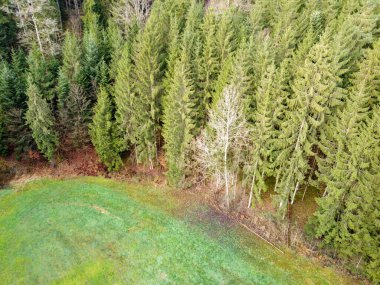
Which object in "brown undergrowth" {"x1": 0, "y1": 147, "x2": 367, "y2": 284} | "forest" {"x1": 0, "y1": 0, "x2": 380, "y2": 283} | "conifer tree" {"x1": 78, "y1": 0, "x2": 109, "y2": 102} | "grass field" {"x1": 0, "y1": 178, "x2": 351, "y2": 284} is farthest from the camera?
"conifer tree" {"x1": 78, "y1": 0, "x2": 109, "y2": 102}

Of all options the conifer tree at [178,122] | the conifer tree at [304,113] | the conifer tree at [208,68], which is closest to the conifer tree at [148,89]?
the conifer tree at [178,122]

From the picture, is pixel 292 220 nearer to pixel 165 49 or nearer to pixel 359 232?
pixel 359 232

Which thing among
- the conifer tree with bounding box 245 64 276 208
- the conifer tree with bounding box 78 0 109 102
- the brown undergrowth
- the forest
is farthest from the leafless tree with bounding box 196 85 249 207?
the conifer tree with bounding box 78 0 109 102

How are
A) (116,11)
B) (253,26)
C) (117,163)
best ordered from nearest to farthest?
(117,163), (253,26), (116,11)

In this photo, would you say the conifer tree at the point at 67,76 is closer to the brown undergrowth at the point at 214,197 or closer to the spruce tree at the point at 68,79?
the spruce tree at the point at 68,79

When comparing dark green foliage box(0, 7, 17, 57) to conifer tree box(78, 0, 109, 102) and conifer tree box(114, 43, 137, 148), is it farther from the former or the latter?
conifer tree box(114, 43, 137, 148)

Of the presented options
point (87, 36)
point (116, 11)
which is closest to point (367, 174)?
point (87, 36)

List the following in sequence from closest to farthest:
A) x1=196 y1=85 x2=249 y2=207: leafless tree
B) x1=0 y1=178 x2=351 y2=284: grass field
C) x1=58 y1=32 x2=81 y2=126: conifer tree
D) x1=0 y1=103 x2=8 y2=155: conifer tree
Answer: x1=0 y1=178 x2=351 y2=284: grass field
x1=196 y1=85 x2=249 y2=207: leafless tree
x1=0 y1=103 x2=8 y2=155: conifer tree
x1=58 y1=32 x2=81 y2=126: conifer tree
